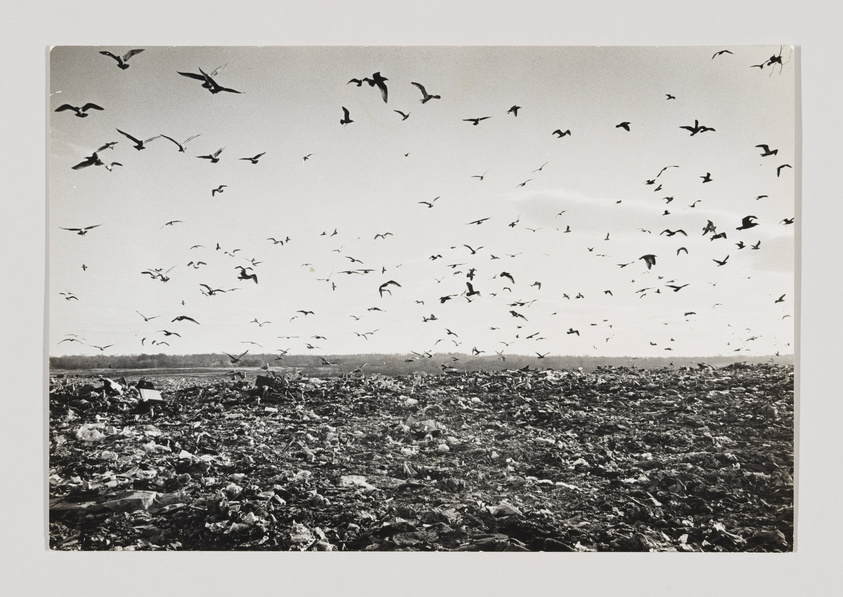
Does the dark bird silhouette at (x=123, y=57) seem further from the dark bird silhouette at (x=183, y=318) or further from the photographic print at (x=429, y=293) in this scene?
the dark bird silhouette at (x=183, y=318)

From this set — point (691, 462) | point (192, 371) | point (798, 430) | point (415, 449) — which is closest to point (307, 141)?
point (192, 371)

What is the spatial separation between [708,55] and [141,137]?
2685 mm

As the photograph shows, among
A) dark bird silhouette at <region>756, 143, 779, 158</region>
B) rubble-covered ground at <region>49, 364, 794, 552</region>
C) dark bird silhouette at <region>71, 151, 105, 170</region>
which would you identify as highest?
dark bird silhouette at <region>756, 143, 779, 158</region>

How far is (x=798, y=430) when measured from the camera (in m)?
2.52

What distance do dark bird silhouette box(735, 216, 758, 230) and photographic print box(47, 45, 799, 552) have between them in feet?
0.13

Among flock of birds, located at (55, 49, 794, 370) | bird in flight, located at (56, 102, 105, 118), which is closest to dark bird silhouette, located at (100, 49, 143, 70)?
flock of birds, located at (55, 49, 794, 370)

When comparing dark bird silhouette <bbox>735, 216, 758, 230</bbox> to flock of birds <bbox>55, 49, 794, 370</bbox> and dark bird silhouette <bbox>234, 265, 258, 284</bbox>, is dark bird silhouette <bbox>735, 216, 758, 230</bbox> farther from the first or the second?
dark bird silhouette <bbox>234, 265, 258, 284</bbox>

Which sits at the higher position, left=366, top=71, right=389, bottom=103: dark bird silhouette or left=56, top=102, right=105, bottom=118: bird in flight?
left=366, top=71, right=389, bottom=103: dark bird silhouette

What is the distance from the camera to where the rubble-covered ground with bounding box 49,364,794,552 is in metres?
2.49

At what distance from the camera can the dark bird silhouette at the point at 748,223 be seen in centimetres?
253

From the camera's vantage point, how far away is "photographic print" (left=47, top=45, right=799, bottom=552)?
2502 millimetres

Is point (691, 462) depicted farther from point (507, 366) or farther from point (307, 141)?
point (307, 141)

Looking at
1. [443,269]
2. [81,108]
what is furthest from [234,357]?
[81,108]

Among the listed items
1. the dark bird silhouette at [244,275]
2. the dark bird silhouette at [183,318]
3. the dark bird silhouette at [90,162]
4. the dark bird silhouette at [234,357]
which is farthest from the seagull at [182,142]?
the dark bird silhouette at [234,357]
